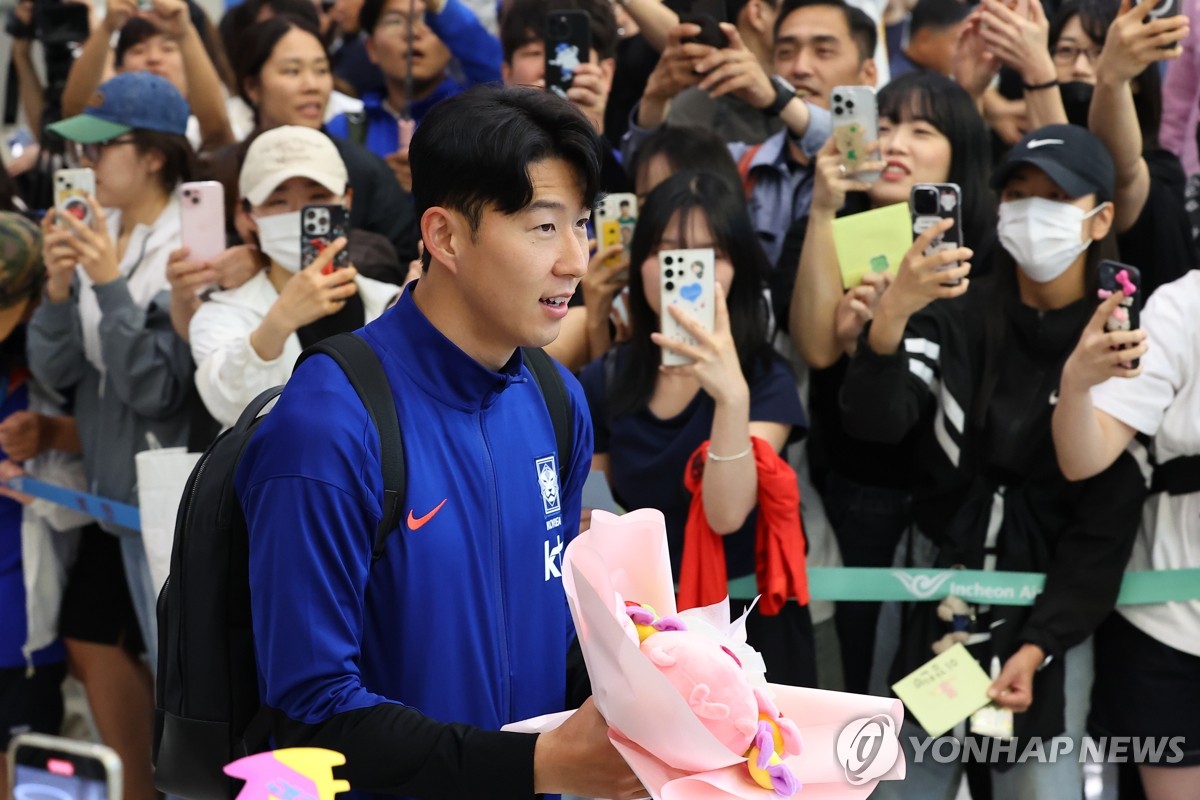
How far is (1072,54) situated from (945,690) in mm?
2283

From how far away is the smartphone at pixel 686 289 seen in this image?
12.1 ft

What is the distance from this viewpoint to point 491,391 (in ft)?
7.16

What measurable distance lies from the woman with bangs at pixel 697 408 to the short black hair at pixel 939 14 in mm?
2221

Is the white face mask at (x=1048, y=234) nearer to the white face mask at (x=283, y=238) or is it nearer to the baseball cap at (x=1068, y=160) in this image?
the baseball cap at (x=1068, y=160)

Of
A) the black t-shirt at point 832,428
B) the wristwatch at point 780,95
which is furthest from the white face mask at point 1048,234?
the wristwatch at point 780,95

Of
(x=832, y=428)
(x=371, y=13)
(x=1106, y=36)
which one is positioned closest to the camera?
(x=832, y=428)

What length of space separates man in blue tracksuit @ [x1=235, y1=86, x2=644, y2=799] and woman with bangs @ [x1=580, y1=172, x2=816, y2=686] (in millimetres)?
1528

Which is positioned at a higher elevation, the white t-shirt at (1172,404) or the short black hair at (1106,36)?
the short black hair at (1106,36)

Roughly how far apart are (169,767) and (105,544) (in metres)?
2.94

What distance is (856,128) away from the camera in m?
4.07

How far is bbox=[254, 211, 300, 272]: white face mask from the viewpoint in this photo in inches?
161

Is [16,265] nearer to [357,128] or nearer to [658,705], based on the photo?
[357,128]

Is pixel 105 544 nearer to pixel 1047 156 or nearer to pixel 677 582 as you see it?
pixel 677 582

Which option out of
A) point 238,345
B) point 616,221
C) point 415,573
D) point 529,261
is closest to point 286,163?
point 238,345
